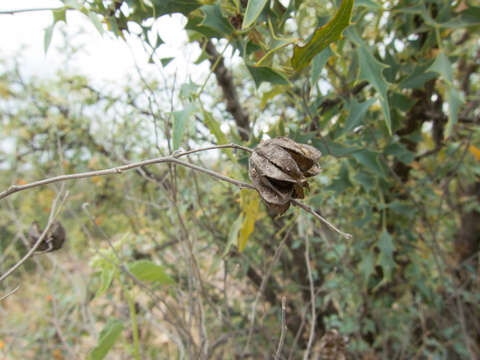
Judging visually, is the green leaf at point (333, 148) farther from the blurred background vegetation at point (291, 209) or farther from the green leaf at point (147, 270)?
the green leaf at point (147, 270)

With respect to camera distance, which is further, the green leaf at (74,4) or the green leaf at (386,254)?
the green leaf at (386,254)

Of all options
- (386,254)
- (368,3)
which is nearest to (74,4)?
(368,3)

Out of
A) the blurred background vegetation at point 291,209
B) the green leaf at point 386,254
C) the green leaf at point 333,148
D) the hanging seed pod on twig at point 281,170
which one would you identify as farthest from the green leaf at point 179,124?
the green leaf at point 386,254

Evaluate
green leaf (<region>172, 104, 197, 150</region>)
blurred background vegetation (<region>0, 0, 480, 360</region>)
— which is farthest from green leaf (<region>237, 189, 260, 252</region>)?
green leaf (<region>172, 104, 197, 150</region>)

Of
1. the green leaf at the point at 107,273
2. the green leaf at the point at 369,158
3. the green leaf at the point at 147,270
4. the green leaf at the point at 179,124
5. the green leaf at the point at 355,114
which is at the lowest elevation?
the green leaf at the point at 107,273

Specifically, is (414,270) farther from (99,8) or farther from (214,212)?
(99,8)
